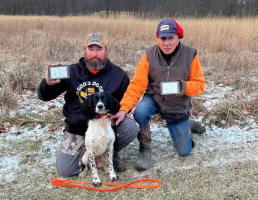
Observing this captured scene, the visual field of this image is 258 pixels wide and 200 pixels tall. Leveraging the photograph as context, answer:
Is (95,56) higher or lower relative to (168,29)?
lower

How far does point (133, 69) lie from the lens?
242 inches

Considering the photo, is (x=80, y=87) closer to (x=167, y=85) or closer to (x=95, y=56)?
(x=95, y=56)

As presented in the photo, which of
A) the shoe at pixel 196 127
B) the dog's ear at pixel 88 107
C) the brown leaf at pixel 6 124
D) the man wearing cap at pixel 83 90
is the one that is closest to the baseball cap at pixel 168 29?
the man wearing cap at pixel 83 90

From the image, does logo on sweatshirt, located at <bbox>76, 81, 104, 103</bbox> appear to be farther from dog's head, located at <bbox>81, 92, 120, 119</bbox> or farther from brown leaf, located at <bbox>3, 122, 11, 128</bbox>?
brown leaf, located at <bbox>3, 122, 11, 128</bbox>

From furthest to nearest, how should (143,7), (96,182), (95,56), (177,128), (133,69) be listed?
(143,7)
(133,69)
(177,128)
(95,56)
(96,182)

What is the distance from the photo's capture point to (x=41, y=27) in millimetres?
12047

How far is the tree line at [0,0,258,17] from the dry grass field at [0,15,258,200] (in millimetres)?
1706

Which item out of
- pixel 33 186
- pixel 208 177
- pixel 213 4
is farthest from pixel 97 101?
pixel 213 4

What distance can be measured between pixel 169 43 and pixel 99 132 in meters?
1.12

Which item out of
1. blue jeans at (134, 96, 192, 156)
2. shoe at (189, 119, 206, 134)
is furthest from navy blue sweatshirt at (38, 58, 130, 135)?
shoe at (189, 119, 206, 134)

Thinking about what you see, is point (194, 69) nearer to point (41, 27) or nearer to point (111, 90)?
point (111, 90)

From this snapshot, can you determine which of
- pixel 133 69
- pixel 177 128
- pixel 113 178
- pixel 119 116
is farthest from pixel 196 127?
pixel 133 69

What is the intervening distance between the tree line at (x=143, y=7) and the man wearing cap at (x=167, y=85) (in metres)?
7.71

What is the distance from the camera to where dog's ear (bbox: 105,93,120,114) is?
2590 millimetres
